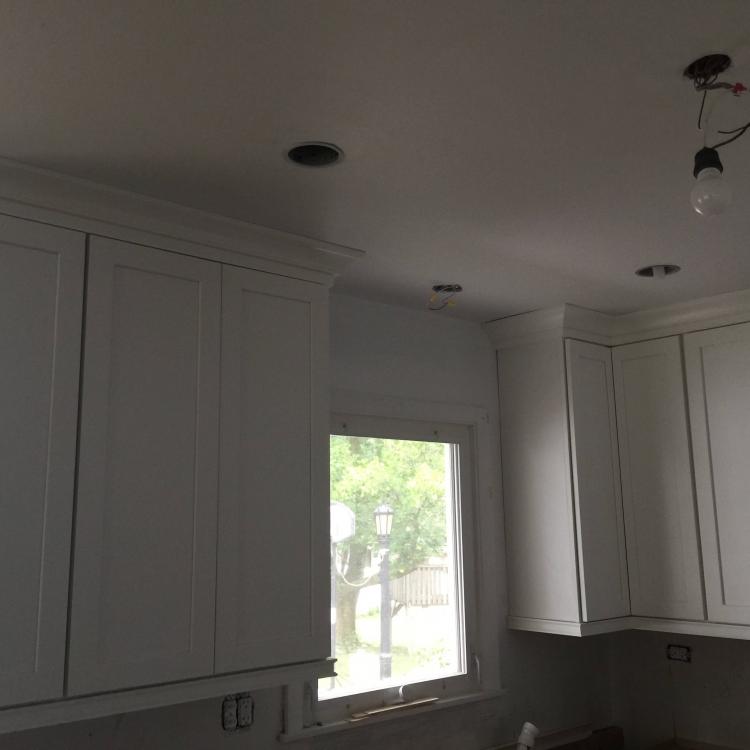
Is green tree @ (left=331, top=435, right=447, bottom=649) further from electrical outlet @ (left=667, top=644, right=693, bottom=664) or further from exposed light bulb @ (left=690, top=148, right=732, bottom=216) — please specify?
exposed light bulb @ (left=690, top=148, right=732, bottom=216)

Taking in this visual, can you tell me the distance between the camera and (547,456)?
3010 mm

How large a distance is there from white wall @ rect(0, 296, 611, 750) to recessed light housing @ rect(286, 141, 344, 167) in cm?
104

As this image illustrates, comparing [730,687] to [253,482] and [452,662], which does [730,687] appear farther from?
[253,482]

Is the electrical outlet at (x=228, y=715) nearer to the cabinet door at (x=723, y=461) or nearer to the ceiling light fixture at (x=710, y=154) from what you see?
the cabinet door at (x=723, y=461)

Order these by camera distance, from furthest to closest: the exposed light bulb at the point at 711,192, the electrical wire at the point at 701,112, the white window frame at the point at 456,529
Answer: the white window frame at the point at 456,529 → the electrical wire at the point at 701,112 → the exposed light bulb at the point at 711,192

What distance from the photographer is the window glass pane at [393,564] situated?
2633 mm

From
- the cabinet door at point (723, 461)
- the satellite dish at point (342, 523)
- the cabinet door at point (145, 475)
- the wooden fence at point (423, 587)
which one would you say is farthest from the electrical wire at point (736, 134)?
the wooden fence at point (423, 587)

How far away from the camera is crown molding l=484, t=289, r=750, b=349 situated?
285cm

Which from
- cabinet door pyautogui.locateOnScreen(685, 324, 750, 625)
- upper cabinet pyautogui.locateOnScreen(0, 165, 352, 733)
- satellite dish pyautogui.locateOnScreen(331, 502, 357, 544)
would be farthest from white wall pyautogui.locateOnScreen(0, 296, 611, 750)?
cabinet door pyautogui.locateOnScreen(685, 324, 750, 625)

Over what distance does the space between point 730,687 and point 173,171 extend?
2788 mm

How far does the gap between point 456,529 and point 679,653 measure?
109 centimetres

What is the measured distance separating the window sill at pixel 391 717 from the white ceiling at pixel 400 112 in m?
1.48

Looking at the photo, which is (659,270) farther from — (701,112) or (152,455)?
(152,455)

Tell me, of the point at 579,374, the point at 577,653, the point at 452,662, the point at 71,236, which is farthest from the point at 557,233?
the point at 577,653
